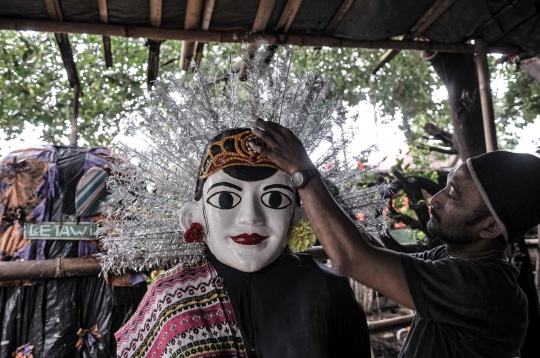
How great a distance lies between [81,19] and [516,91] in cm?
778

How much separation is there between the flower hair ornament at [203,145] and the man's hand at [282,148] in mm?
231

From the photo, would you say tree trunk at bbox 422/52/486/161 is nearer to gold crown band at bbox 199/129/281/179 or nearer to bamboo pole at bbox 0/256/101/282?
gold crown band at bbox 199/129/281/179

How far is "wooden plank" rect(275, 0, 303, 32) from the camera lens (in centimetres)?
281

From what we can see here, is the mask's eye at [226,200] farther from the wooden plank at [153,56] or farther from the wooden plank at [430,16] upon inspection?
the wooden plank at [430,16]

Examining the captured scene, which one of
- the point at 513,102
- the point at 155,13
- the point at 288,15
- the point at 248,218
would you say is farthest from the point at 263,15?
the point at 513,102

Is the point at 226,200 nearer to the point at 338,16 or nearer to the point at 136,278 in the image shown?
the point at 338,16

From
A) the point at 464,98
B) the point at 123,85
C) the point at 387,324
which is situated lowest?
the point at 387,324

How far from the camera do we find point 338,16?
119 inches

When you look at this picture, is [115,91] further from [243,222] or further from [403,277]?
[403,277]

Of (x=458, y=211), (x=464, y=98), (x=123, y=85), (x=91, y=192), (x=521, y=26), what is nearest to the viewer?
(x=458, y=211)

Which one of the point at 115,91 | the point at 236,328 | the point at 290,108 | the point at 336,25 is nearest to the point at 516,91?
the point at 336,25

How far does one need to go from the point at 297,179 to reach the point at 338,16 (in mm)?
1852

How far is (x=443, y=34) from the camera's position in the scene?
3.35 m

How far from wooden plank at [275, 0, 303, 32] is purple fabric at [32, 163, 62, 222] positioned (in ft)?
7.19
